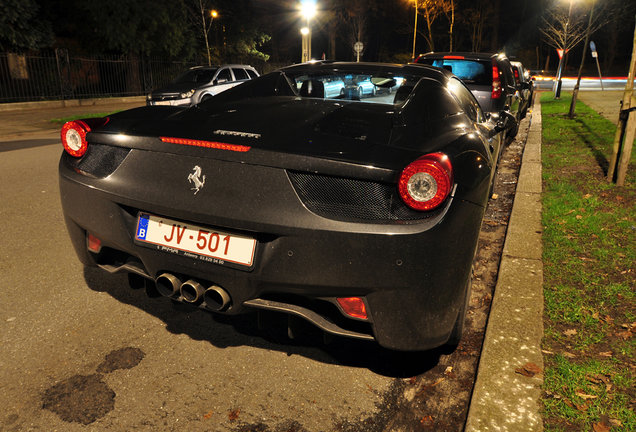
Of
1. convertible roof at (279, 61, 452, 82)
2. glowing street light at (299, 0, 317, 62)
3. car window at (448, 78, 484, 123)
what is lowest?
car window at (448, 78, 484, 123)

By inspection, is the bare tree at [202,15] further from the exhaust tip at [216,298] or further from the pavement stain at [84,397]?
the exhaust tip at [216,298]

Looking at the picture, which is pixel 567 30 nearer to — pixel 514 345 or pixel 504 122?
pixel 504 122

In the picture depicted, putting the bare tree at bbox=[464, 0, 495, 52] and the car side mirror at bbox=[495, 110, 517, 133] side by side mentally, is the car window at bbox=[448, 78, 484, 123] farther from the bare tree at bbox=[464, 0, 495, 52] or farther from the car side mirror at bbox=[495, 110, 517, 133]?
the bare tree at bbox=[464, 0, 495, 52]

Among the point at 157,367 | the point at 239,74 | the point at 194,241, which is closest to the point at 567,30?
the point at 239,74

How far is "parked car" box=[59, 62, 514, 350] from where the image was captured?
2.05m

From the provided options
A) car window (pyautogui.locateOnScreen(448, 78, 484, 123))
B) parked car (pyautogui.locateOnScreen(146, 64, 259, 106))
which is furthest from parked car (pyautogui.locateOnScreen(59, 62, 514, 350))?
parked car (pyautogui.locateOnScreen(146, 64, 259, 106))

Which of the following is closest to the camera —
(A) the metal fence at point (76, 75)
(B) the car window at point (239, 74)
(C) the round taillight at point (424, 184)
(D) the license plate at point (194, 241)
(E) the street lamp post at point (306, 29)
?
(C) the round taillight at point (424, 184)

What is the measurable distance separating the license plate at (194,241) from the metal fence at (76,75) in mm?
18294

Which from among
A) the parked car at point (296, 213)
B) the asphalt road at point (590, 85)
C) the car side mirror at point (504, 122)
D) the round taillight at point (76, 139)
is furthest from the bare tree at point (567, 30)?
the round taillight at point (76, 139)

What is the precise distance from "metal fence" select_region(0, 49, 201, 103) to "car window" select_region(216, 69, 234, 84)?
24.0 feet

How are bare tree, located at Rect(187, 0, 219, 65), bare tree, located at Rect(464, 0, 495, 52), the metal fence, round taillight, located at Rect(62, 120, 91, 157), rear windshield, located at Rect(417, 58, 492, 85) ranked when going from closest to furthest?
round taillight, located at Rect(62, 120, 91, 157) → rear windshield, located at Rect(417, 58, 492, 85) → the metal fence → bare tree, located at Rect(187, 0, 219, 65) → bare tree, located at Rect(464, 0, 495, 52)

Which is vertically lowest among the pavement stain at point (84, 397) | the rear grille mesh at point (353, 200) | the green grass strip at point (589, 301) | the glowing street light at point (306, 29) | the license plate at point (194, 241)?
the green grass strip at point (589, 301)

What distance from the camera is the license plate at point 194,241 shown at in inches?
86.3

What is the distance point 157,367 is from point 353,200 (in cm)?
137
